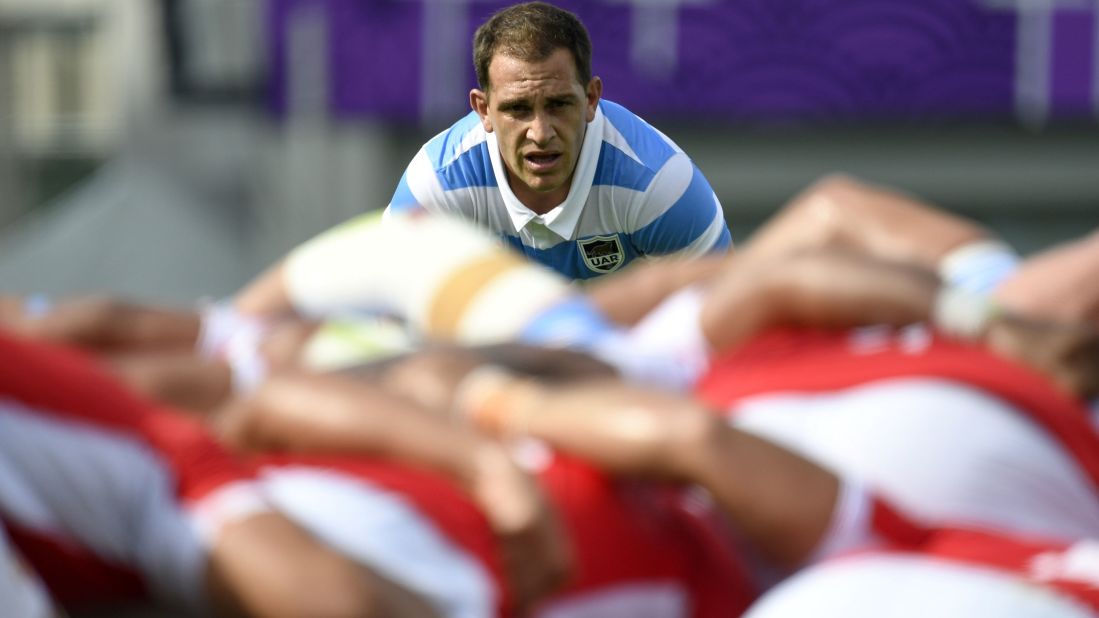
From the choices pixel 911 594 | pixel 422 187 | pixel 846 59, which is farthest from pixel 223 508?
pixel 846 59

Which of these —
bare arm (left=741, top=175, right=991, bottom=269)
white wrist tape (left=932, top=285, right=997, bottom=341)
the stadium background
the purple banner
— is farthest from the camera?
the purple banner

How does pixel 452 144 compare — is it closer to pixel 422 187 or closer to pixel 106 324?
pixel 422 187

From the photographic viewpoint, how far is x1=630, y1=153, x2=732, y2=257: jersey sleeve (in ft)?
0.40

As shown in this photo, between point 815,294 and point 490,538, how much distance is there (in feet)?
0.94

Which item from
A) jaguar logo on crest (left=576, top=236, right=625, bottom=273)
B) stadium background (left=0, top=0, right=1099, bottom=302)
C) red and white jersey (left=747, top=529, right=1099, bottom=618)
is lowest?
stadium background (left=0, top=0, right=1099, bottom=302)

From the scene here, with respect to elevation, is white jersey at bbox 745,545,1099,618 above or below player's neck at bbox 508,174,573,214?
below

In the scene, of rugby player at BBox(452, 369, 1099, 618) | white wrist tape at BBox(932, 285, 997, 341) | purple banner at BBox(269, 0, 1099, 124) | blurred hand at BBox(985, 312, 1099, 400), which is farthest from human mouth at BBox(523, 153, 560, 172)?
purple banner at BBox(269, 0, 1099, 124)

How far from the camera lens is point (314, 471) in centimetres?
88

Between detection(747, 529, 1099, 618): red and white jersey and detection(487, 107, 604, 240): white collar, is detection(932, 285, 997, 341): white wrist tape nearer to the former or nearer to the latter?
detection(747, 529, 1099, 618): red and white jersey

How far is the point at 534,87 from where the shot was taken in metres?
0.12

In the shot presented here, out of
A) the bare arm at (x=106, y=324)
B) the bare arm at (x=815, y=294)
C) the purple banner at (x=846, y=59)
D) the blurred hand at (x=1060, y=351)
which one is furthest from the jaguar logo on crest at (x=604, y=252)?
the purple banner at (x=846, y=59)

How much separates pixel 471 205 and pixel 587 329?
599 millimetres

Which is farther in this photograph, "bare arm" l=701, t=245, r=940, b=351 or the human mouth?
"bare arm" l=701, t=245, r=940, b=351

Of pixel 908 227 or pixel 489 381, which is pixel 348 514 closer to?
pixel 489 381
